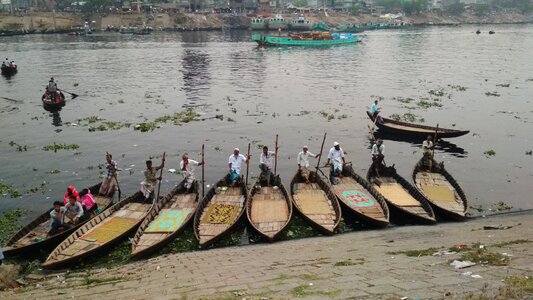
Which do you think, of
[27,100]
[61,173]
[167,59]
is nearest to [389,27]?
[167,59]

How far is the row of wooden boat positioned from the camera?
14.6 m

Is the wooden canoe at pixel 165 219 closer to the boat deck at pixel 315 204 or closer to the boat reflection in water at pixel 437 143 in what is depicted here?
the boat deck at pixel 315 204

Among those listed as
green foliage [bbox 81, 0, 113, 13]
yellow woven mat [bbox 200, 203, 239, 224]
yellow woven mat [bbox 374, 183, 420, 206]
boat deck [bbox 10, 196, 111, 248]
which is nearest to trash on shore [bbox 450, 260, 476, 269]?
yellow woven mat [bbox 374, 183, 420, 206]

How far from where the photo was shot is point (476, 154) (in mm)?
27188

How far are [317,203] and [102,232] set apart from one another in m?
8.50

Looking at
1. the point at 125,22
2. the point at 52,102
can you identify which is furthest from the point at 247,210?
the point at 125,22

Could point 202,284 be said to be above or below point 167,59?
below

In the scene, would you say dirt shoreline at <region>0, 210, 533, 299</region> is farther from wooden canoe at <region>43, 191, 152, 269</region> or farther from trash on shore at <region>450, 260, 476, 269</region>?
wooden canoe at <region>43, 191, 152, 269</region>

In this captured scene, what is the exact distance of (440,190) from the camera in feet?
63.7

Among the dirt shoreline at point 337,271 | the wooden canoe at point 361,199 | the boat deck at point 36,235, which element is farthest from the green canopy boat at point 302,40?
the dirt shoreline at point 337,271

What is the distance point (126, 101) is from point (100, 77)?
17.3 meters

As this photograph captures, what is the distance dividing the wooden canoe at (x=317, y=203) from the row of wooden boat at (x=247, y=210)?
4cm

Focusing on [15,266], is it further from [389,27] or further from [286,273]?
[389,27]

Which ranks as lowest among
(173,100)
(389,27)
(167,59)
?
(173,100)
